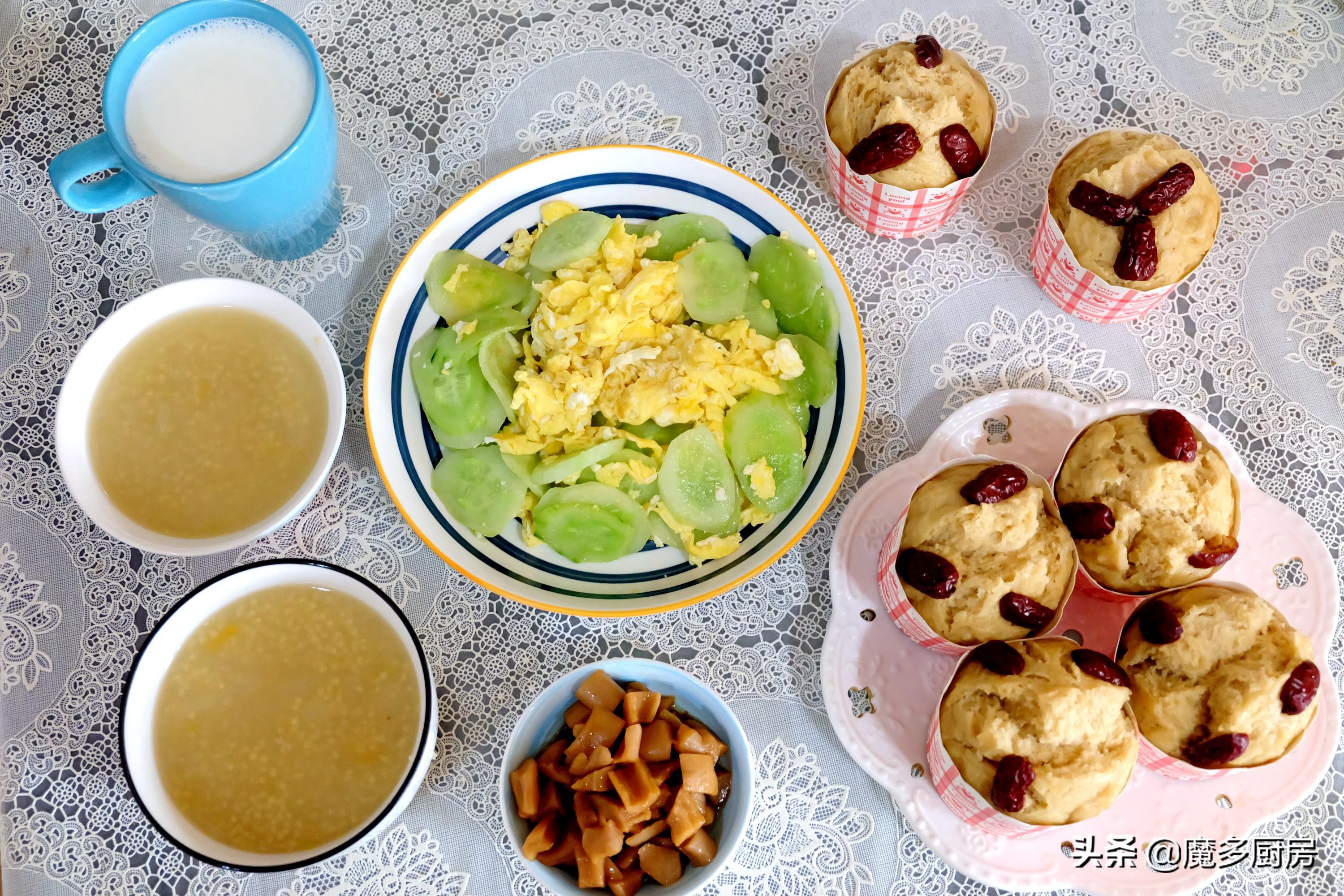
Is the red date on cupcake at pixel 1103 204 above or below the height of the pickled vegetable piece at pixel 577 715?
above

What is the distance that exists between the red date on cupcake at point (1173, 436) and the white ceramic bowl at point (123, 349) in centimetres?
161

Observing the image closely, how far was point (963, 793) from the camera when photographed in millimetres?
1684

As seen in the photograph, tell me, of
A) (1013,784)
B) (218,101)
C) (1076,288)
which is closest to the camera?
(1013,784)

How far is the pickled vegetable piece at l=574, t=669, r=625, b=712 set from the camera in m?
1.79

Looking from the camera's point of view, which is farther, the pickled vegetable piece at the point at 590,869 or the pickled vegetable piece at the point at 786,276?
the pickled vegetable piece at the point at 786,276

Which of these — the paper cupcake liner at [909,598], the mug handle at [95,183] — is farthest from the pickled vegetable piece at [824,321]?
the mug handle at [95,183]

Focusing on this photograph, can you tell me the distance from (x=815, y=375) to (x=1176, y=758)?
1.01 meters

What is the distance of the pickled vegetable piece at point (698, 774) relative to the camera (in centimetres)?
170

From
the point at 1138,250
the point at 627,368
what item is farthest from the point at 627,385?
the point at 1138,250

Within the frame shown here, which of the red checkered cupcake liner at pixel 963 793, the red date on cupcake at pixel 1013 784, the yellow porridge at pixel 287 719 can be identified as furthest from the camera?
the yellow porridge at pixel 287 719

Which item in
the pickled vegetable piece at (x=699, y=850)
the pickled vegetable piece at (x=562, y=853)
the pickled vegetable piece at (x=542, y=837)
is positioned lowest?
the pickled vegetable piece at (x=562, y=853)

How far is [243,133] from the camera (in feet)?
5.74

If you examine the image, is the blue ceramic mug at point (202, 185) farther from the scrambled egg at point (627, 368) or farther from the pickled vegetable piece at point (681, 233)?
the pickled vegetable piece at point (681, 233)

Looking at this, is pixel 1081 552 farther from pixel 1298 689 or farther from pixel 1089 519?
pixel 1298 689
